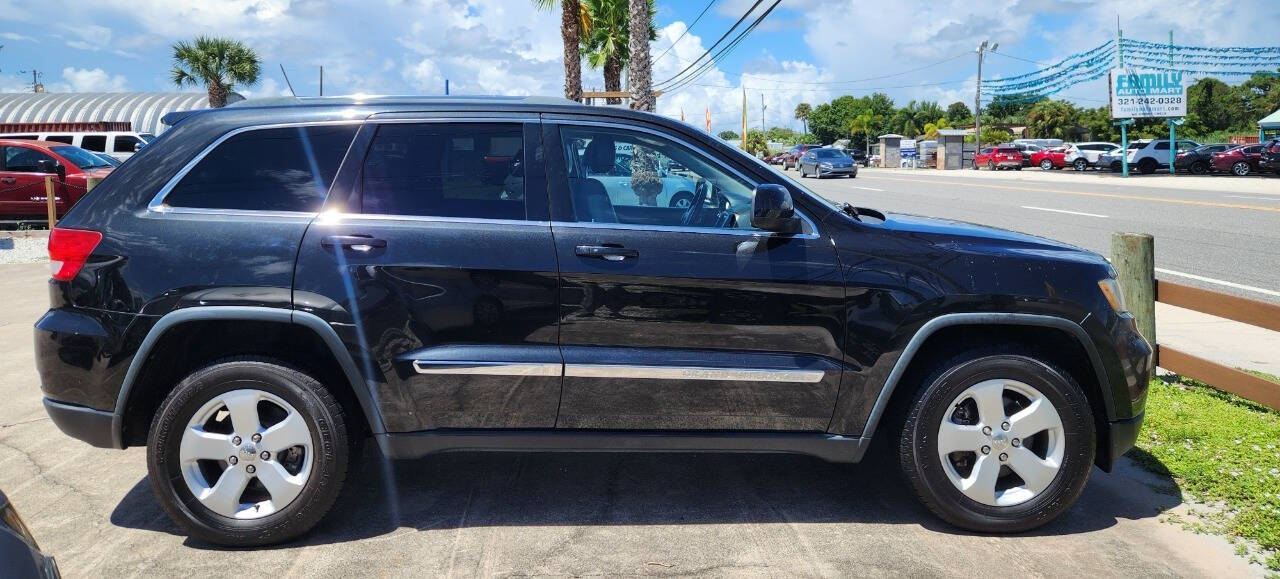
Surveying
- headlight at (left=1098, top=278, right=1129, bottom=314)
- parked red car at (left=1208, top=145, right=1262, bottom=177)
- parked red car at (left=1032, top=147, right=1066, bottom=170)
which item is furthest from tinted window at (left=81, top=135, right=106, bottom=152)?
parked red car at (left=1032, top=147, right=1066, bottom=170)

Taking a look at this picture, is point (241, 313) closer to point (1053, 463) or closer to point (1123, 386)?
point (1053, 463)

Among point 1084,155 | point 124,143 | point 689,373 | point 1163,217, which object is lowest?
point 689,373

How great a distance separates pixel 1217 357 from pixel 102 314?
6906mm

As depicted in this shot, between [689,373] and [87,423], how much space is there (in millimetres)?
2327

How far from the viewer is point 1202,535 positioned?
3.88m

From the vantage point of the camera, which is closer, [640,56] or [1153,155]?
[640,56]

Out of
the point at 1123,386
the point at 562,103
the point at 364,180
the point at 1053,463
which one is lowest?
the point at 1053,463

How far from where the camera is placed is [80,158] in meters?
17.1

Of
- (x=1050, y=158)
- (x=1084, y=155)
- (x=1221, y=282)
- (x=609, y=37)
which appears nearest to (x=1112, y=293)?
(x=1221, y=282)

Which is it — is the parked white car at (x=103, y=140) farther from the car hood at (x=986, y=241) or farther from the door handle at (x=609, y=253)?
the car hood at (x=986, y=241)

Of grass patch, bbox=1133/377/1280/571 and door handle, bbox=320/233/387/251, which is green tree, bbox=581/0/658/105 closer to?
grass patch, bbox=1133/377/1280/571

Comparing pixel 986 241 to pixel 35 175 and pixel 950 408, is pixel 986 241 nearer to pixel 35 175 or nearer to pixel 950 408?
pixel 950 408

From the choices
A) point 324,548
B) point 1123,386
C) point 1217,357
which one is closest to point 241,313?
point 324,548

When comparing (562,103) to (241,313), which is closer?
(241,313)
